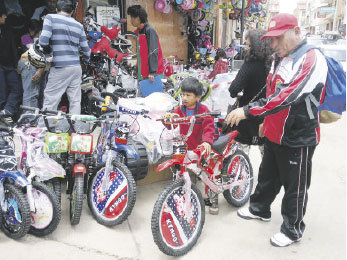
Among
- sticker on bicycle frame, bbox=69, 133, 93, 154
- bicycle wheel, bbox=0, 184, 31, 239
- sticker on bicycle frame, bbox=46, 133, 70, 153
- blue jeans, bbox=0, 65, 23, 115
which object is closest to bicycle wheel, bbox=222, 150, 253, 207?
sticker on bicycle frame, bbox=69, 133, 93, 154

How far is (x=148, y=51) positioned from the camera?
5176mm

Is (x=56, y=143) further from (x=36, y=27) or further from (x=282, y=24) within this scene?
(x=36, y=27)

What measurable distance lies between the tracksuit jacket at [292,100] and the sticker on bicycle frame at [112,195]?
136 centimetres

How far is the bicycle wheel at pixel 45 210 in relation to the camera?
2.88 meters

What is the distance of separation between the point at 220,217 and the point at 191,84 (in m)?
1.50

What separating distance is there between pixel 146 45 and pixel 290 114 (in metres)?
3.08

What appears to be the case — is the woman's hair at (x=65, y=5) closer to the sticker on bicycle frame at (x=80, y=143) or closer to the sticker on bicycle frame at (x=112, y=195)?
the sticker on bicycle frame at (x=80, y=143)

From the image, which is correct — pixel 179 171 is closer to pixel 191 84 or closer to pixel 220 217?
pixel 191 84

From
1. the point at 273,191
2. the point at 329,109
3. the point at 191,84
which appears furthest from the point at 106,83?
the point at 329,109

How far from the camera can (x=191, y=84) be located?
312 cm

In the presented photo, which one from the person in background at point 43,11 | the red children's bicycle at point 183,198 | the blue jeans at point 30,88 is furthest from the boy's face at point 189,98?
the person in background at point 43,11

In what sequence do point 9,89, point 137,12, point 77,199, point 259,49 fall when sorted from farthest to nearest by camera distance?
point 9,89 → point 137,12 → point 259,49 → point 77,199

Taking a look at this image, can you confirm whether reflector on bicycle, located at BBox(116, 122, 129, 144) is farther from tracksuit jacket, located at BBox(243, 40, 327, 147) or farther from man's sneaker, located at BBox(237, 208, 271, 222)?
man's sneaker, located at BBox(237, 208, 271, 222)

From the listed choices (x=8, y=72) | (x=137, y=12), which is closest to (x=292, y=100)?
(x=137, y=12)
